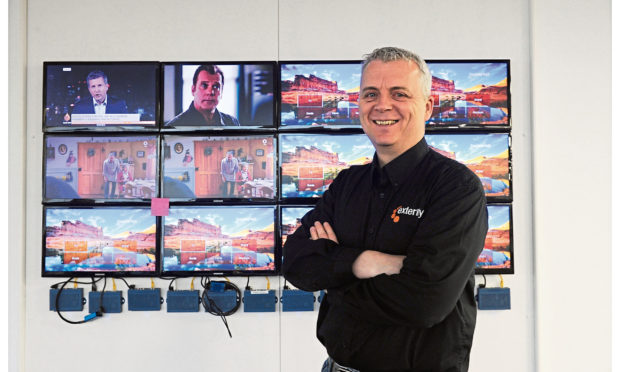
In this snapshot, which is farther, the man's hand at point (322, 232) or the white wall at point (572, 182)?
the white wall at point (572, 182)

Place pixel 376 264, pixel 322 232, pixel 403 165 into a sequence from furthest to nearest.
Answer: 1. pixel 322 232
2. pixel 403 165
3. pixel 376 264

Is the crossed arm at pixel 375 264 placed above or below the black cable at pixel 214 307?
above

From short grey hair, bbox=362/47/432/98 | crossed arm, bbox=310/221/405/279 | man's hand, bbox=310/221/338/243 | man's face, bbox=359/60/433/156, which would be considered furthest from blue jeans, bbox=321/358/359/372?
short grey hair, bbox=362/47/432/98

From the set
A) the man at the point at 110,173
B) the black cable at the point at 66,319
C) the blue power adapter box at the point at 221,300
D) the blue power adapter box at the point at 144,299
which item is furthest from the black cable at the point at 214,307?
the man at the point at 110,173

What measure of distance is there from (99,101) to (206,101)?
2.03 feet

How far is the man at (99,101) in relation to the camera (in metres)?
2.74

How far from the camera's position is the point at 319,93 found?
108 inches

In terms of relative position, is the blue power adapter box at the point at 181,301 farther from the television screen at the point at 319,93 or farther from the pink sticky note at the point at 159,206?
the television screen at the point at 319,93

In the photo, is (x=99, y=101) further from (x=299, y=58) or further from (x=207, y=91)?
(x=299, y=58)

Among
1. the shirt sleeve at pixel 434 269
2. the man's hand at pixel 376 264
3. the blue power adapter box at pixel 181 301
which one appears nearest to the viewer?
the shirt sleeve at pixel 434 269

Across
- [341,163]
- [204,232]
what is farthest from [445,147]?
[204,232]

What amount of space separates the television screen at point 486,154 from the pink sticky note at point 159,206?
156 cm

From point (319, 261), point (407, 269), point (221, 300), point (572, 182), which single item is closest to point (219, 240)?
point (221, 300)

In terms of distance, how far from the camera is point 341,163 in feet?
9.01
